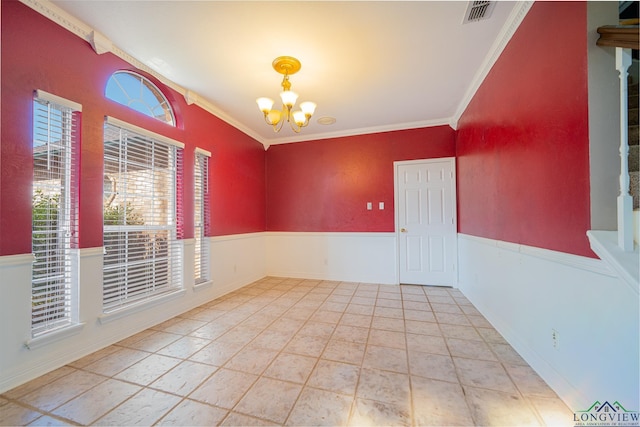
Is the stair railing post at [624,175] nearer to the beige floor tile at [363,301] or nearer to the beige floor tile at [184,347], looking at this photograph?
the beige floor tile at [363,301]

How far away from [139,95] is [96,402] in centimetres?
273

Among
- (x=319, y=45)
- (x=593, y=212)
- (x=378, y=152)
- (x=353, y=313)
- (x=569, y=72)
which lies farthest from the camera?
(x=378, y=152)

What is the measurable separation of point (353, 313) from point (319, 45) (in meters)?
2.81

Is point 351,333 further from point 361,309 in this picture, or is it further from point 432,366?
point 432,366

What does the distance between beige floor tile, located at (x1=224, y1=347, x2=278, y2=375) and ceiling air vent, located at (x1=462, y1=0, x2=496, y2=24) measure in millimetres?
3084

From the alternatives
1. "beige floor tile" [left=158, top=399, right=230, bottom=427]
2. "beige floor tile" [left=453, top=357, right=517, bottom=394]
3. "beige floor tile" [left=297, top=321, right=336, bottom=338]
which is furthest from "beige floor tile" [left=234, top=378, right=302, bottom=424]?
"beige floor tile" [left=453, top=357, right=517, bottom=394]

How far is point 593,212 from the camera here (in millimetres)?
1268

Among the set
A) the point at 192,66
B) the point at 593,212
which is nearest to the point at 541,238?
the point at 593,212

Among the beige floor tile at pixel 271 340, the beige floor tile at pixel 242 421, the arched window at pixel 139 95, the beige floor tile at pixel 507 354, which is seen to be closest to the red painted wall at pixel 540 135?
the beige floor tile at pixel 507 354

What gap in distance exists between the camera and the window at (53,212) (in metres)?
1.79

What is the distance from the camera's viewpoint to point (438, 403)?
1.46 metres

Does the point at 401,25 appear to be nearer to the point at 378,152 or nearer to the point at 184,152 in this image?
the point at 378,152

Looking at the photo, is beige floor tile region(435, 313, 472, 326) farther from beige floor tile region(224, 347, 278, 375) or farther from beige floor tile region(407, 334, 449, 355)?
beige floor tile region(224, 347, 278, 375)

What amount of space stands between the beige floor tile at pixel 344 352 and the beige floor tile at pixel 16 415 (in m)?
1.76
